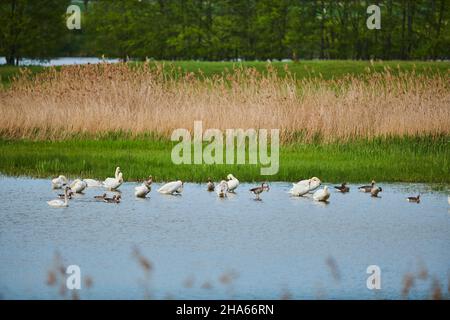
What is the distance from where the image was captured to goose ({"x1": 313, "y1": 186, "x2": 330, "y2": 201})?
12.7 m

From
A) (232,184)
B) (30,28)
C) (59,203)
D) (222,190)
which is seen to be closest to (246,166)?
(232,184)

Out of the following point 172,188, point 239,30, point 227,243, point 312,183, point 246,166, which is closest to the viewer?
point 227,243

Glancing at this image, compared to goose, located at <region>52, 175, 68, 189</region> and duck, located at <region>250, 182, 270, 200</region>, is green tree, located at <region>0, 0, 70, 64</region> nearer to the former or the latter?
goose, located at <region>52, 175, 68, 189</region>

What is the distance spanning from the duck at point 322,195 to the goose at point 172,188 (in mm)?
1769

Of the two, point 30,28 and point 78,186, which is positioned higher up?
point 30,28

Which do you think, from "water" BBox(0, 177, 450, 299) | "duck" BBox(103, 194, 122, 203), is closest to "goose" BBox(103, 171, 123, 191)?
"water" BBox(0, 177, 450, 299)

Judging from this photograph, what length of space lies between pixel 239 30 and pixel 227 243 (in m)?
42.3

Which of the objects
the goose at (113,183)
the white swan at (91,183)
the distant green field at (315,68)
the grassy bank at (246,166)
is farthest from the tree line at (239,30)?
the goose at (113,183)

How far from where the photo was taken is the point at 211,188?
1349cm

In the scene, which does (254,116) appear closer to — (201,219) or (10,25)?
(201,219)

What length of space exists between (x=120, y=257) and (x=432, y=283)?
2966 mm

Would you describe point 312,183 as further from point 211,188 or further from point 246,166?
point 246,166

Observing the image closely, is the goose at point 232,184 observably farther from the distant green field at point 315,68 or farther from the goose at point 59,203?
the distant green field at point 315,68

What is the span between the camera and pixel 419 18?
53.6 metres
